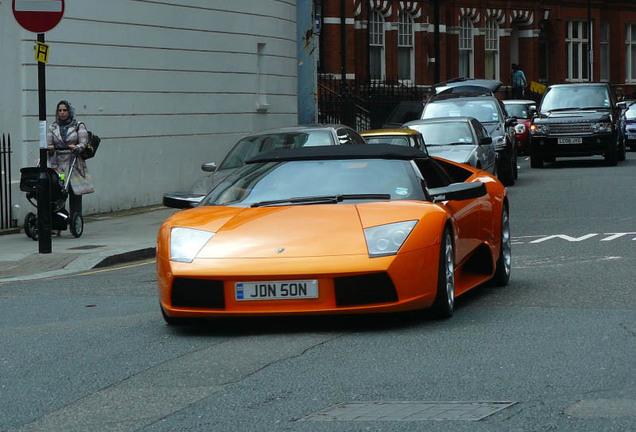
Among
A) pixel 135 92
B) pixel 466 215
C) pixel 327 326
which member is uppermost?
pixel 135 92

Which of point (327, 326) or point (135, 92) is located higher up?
point (135, 92)

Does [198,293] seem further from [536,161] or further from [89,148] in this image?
[536,161]

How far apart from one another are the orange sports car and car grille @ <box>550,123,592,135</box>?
2215 centimetres

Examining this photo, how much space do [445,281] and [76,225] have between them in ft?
31.3

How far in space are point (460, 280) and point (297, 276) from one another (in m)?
2.02

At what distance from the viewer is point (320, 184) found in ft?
31.2

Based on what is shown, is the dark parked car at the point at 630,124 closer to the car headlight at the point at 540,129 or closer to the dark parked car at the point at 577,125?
the dark parked car at the point at 577,125

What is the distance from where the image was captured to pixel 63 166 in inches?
698

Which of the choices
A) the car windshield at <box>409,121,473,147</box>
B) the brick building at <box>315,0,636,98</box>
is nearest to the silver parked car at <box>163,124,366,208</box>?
the car windshield at <box>409,121,473,147</box>

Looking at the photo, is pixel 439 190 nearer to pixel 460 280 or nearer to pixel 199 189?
pixel 460 280

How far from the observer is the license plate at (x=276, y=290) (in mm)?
8359

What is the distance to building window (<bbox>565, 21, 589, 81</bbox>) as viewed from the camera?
60656 millimetres

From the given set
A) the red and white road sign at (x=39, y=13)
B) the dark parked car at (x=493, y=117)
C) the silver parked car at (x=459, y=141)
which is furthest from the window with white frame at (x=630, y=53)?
the red and white road sign at (x=39, y=13)

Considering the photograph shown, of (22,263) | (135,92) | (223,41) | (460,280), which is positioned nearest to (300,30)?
(223,41)
